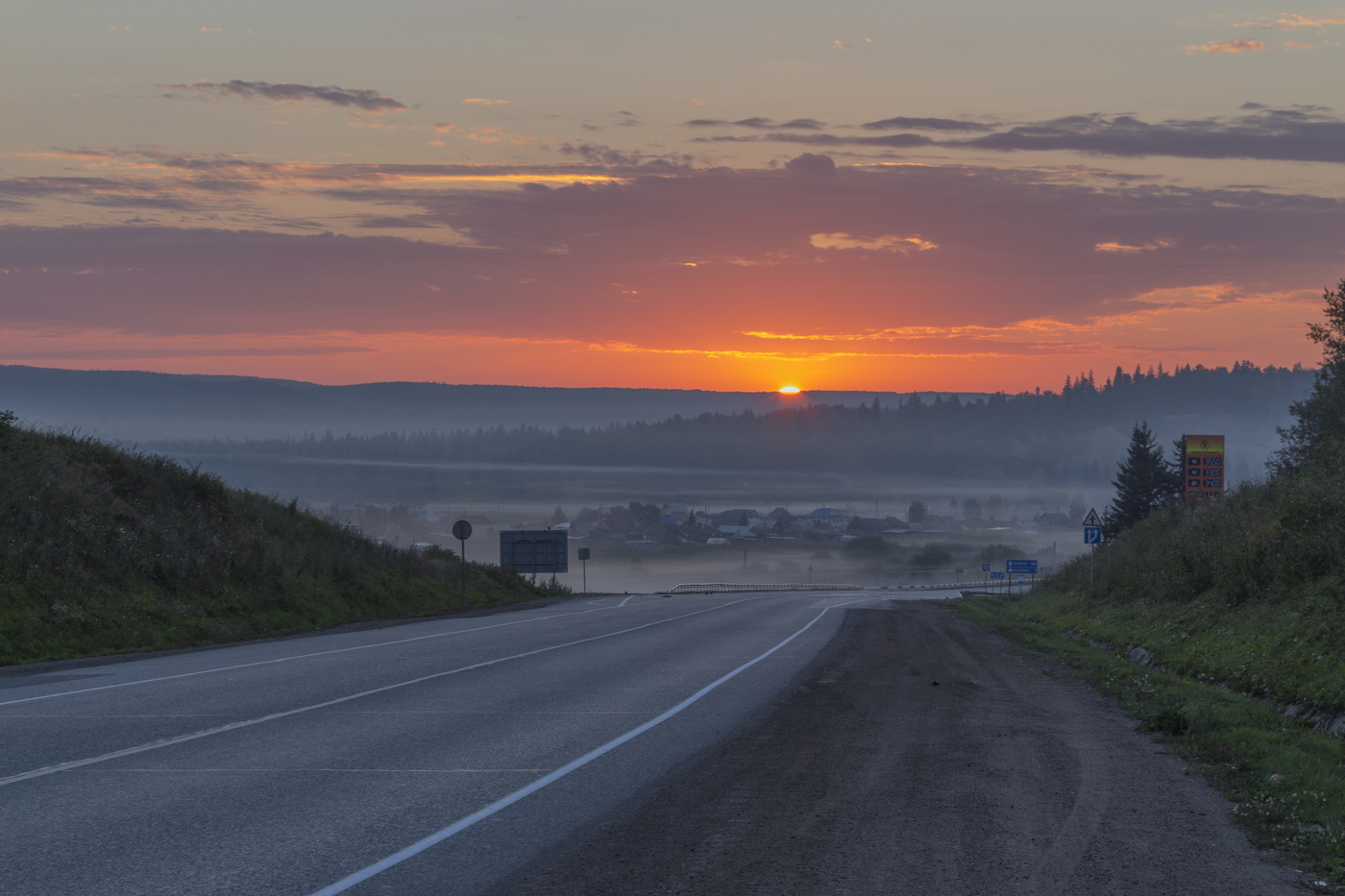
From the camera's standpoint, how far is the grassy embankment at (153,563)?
21.3 m

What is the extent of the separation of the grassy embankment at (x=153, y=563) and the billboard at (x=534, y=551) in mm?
23012

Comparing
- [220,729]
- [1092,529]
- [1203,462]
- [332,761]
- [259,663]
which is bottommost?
[259,663]

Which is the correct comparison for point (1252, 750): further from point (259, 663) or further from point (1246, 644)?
point (259, 663)

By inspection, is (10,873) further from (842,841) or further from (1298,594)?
(1298,594)

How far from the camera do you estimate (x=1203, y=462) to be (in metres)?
70.6

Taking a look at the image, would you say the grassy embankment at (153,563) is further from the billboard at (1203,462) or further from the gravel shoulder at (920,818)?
the billboard at (1203,462)

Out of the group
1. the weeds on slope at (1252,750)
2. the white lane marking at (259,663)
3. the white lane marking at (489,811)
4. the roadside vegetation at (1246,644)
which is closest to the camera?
the white lane marking at (489,811)

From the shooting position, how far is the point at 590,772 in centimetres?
933

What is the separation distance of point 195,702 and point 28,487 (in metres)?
16.3

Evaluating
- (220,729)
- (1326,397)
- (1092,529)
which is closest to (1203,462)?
(1326,397)

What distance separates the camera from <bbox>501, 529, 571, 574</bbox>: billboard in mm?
64438

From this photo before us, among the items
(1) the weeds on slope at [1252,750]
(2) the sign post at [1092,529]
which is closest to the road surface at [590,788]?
(1) the weeds on slope at [1252,750]

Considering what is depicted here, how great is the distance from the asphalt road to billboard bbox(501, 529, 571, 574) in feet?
147

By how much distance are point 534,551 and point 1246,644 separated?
51558mm
